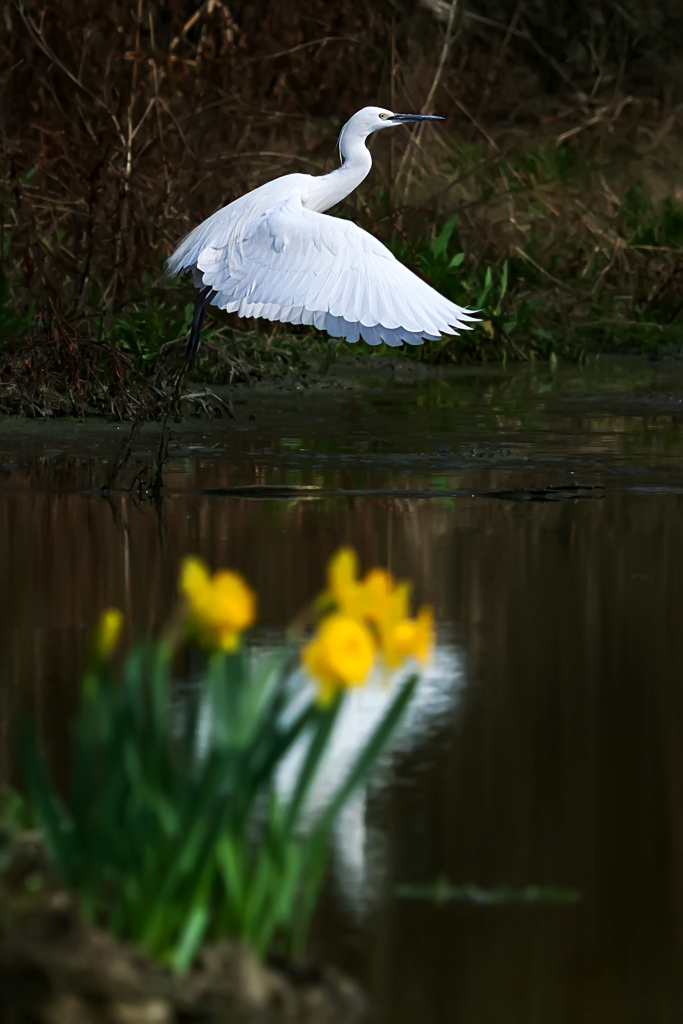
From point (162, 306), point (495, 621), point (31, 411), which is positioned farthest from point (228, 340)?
point (495, 621)

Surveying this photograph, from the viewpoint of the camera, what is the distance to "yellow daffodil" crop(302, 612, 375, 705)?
8.82 ft

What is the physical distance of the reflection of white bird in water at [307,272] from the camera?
26.3ft

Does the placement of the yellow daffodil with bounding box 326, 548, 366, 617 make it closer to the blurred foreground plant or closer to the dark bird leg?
the blurred foreground plant

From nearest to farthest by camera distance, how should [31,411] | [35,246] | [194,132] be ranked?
[31,411], [35,246], [194,132]

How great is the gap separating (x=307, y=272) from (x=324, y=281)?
14 centimetres

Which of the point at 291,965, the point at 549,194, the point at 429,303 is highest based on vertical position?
the point at 549,194

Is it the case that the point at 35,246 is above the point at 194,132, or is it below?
below

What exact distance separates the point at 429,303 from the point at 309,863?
5.24 m

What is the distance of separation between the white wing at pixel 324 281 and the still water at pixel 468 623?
607 millimetres

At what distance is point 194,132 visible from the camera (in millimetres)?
13781

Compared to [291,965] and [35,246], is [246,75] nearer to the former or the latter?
[35,246]

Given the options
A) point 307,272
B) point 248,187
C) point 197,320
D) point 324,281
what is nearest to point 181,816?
point 324,281

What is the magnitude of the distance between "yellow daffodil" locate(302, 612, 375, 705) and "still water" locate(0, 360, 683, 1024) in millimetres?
465

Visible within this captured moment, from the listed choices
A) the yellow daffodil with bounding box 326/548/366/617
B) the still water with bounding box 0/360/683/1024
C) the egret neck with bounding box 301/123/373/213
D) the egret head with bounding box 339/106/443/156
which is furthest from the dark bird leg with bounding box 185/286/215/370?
the yellow daffodil with bounding box 326/548/366/617
